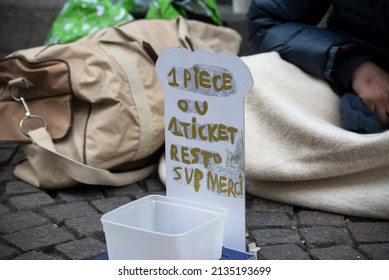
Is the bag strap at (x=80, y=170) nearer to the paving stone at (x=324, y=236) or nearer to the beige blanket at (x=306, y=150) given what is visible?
the beige blanket at (x=306, y=150)

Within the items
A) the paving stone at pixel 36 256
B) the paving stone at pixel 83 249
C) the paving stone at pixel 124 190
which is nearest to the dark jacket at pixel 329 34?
the paving stone at pixel 124 190

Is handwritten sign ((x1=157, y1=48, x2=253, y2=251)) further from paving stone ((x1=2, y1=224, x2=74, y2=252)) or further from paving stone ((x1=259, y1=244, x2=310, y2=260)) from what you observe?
paving stone ((x1=2, y1=224, x2=74, y2=252))

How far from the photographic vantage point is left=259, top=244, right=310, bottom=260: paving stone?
1843 millimetres

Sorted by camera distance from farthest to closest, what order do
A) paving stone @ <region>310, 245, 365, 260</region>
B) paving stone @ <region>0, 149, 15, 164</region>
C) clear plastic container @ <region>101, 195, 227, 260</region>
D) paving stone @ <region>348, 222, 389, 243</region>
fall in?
1. paving stone @ <region>0, 149, 15, 164</region>
2. paving stone @ <region>348, 222, 389, 243</region>
3. paving stone @ <region>310, 245, 365, 260</region>
4. clear plastic container @ <region>101, 195, 227, 260</region>

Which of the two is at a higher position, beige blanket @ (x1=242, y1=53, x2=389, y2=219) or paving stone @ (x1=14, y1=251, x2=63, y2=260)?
beige blanket @ (x1=242, y1=53, x2=389, y2=219)

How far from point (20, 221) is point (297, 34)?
1011mm

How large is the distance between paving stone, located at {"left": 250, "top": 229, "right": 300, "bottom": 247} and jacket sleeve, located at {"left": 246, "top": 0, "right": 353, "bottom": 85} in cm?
49

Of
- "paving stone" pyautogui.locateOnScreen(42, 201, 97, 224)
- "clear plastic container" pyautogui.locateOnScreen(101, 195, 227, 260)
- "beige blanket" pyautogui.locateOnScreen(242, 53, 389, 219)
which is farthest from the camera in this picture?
"paving stone" pyautogui.locateOnScreen(42, 201, 97, 224)

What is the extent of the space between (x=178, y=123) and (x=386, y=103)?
756mm

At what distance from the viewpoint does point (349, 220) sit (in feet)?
6.77

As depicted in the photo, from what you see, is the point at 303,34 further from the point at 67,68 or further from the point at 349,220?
the point at 67,68

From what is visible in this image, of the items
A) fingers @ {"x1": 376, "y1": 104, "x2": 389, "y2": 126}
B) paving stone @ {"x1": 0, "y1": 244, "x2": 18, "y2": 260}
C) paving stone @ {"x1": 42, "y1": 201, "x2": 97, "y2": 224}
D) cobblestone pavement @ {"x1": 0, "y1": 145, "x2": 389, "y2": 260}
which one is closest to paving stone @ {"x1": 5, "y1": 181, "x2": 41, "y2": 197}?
cobblestone pavement @ {"x1": 0, "y1": 145, "x2": 389, "y2": 260}

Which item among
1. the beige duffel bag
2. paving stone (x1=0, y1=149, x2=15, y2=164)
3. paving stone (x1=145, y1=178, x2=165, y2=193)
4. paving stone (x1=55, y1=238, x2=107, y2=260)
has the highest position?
the beige duffel bag

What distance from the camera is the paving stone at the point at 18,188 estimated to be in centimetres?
235
